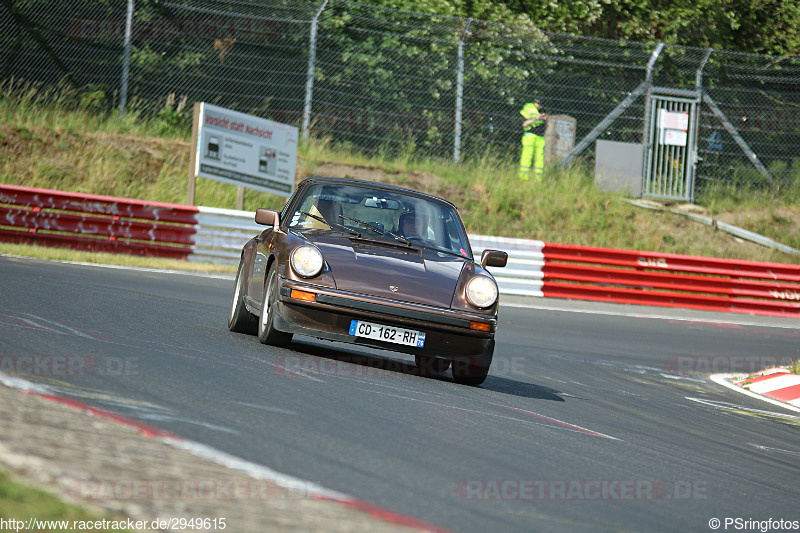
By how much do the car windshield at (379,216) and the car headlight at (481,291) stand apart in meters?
0.78

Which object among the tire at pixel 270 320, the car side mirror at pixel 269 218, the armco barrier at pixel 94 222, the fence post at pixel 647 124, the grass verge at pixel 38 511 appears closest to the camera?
the grass verge at pixel 38 511

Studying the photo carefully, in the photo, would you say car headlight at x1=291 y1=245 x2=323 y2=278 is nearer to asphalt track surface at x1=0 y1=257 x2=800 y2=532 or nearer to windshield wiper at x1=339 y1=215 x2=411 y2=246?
asphalt track surface at x1=0 y1=257 x2=800 y2=532

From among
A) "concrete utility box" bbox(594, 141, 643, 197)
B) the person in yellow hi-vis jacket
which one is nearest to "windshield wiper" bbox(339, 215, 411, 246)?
the person in yellow hi-vis jacket

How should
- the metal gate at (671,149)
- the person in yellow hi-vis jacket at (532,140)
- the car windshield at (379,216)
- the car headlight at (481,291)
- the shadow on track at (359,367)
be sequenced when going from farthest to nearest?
the metal gate at (671,149)
the person in yellow hi-vis jacket at (532,140)
the car windshield at (379,216)
the car headlight at (481,291)
the shadow on track at (359,367)

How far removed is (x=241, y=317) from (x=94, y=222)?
28.4 ft

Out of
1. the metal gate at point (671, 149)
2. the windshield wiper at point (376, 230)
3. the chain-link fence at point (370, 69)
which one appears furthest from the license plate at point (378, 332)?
the metal gate at point (671, 149)

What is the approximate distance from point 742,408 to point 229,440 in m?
5.84

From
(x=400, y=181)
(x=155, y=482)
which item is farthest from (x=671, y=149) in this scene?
(x=155, y=482)

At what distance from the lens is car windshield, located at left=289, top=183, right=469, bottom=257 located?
27.1 ft

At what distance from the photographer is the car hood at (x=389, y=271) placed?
7.27 m

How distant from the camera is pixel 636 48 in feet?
71.8

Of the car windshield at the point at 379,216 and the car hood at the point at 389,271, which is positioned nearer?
the car hood at the point at 389,271

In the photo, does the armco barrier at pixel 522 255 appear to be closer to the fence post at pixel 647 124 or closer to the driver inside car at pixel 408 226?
the fence post at pixel 647 124

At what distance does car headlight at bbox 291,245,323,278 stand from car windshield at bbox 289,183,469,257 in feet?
2.49
